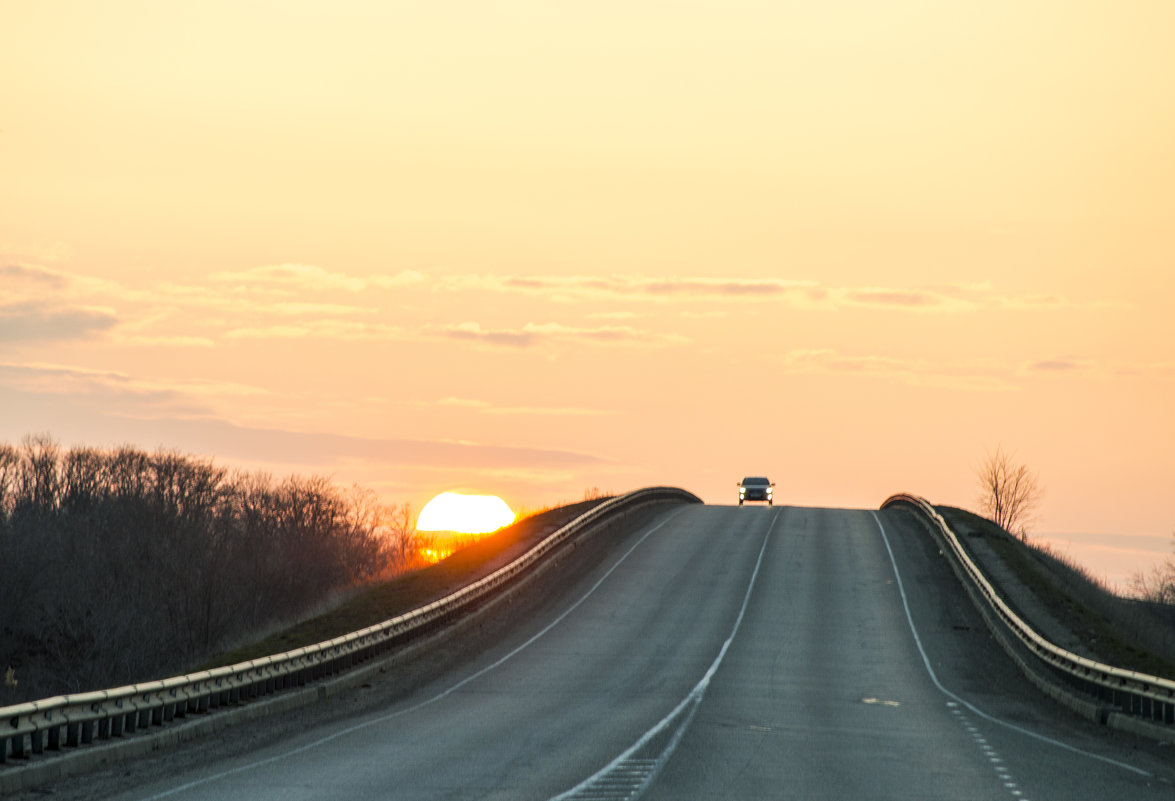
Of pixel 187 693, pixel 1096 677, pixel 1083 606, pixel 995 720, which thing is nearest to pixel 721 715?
pixel 995 720

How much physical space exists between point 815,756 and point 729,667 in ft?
37.4

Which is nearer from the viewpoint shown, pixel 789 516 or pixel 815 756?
pixel 815 756

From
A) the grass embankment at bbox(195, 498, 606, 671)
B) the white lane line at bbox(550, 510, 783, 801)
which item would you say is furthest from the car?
the white lane line at bbox(550, 510, 783, 801)

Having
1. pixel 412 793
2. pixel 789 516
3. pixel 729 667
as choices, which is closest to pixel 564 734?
pixel 412 793

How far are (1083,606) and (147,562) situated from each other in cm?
6631

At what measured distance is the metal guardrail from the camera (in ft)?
55.3

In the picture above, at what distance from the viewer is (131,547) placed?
93000 millimetres

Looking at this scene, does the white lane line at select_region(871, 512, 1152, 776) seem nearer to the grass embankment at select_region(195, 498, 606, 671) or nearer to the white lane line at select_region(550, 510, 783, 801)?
the white lane line at select_region(550, 510, 783, 801)

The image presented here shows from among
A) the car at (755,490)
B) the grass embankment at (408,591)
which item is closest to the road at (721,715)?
the grass embankment at (408,591)

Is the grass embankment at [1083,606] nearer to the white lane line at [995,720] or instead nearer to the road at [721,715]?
the road at [721,715]

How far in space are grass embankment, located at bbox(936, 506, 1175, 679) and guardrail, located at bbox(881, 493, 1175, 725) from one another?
168 centimetres

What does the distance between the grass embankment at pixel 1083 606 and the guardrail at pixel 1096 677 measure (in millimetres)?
1676

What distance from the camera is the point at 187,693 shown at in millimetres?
21172

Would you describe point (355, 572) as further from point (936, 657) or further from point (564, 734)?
point (564, 734)
